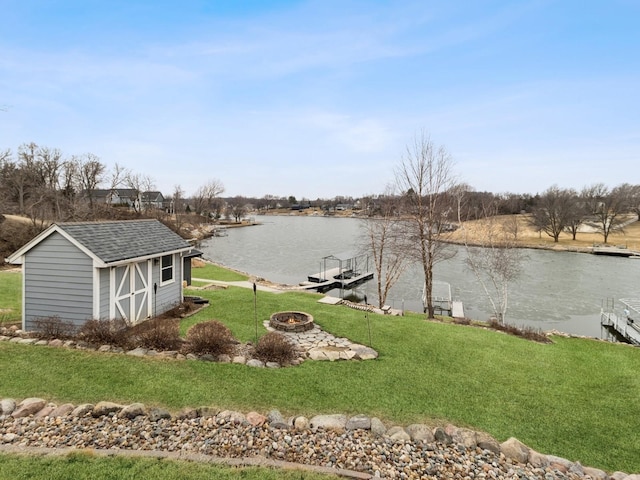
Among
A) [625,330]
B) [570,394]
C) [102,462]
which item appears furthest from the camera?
[625,330]

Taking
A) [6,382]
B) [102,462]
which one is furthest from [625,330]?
[6,382]

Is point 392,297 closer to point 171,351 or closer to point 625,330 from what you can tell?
point 625,330

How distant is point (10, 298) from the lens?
12047 millimetres

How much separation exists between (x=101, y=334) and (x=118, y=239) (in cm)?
284

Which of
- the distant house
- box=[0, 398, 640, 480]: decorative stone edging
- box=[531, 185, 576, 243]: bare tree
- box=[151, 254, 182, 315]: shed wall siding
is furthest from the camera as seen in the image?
box=[531, 185, 576, 243]: bare tree

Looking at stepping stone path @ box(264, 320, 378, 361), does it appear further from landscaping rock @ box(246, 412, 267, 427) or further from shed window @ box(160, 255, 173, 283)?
shed window @ box(160, 255, 173, 283)

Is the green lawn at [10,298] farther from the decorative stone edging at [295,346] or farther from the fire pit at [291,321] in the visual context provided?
the fire pit at [291,321]

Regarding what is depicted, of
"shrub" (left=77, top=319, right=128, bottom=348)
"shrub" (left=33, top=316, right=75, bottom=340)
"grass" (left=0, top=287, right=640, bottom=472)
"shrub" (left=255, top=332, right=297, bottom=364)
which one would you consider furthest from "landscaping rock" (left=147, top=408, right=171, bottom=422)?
"shrub" (left=33, top=316, right=75, bottom=340)

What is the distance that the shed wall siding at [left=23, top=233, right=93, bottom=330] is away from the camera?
→ 27.0ft

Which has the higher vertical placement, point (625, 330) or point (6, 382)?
point (6, 382)

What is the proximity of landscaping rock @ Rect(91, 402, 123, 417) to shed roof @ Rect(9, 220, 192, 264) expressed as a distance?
3.99m

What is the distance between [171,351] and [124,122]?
2061 cm

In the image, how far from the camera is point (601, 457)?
4.98 meters

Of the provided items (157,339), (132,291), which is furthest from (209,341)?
(132,291)
